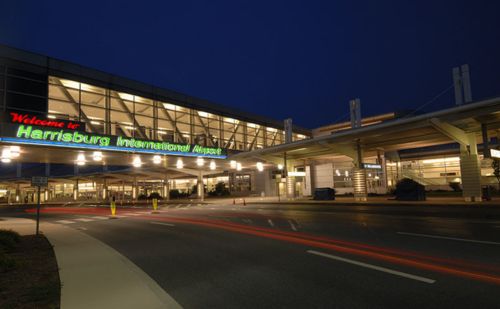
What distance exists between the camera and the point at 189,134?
3497 cm

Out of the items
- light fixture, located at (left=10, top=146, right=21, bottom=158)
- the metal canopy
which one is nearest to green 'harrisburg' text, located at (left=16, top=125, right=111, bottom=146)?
light fixture, located at (left=10, top=146, right=21, bottom=158)

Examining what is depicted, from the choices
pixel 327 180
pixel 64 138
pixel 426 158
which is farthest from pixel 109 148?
pixel 426 158

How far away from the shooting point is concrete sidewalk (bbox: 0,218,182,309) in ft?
16.0

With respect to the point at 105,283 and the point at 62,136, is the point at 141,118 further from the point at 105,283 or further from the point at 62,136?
the point at 105,283

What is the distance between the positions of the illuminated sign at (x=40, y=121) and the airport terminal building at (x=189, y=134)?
57 millimetres

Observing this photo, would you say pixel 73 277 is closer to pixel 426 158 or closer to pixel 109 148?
pixel 109 148

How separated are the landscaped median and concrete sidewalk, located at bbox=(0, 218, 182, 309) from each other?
7.5 inches

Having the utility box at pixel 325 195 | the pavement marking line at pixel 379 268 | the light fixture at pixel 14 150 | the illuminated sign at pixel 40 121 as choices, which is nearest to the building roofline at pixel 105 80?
the illuminated sign at pixel 40 121

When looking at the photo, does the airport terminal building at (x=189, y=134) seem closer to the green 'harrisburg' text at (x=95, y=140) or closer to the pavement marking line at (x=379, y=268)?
the green 'harrisburg' text at (x=95, y=140)

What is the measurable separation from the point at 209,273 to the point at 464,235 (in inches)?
335

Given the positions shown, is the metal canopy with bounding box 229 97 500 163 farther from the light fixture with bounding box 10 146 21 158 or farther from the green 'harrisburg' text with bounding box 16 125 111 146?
the light fixture with bounding box 10 146 21 158

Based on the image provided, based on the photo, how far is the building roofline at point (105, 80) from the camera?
23.1 metres

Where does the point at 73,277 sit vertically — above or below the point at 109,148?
below

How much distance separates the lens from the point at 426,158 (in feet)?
159
